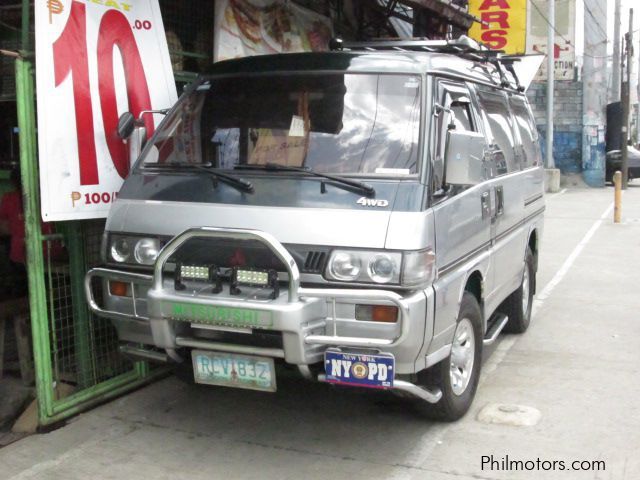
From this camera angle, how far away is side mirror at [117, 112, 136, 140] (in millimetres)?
4688

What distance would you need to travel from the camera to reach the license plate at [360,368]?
12.0 feet

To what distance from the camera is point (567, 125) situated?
2706cm

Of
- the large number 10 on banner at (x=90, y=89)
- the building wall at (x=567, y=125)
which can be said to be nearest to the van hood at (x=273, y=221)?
the large number 10 on banner at (x=90, y=89)

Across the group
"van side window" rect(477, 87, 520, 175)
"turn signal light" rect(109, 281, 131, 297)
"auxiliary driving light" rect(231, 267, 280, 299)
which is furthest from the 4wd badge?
"van side window" rect(477, 87, 520, 175)

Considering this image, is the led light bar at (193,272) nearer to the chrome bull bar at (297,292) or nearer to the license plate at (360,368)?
the chrome bull bar at (297,292)

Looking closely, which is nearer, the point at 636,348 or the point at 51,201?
the point at 51,201

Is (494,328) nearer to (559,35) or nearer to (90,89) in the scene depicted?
(90,89)

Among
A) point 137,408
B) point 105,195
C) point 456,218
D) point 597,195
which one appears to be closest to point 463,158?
point 456,218

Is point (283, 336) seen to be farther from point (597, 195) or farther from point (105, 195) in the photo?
point (597, 195)

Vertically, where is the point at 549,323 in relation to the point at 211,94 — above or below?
below

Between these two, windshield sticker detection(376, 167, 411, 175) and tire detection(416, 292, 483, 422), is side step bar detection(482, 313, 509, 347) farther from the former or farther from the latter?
windshield sticker detection(376, 167, 411, 175)

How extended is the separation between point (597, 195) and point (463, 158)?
66.1 ft

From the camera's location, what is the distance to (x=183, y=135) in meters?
4.68

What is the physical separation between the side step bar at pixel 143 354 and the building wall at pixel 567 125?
2441cm
